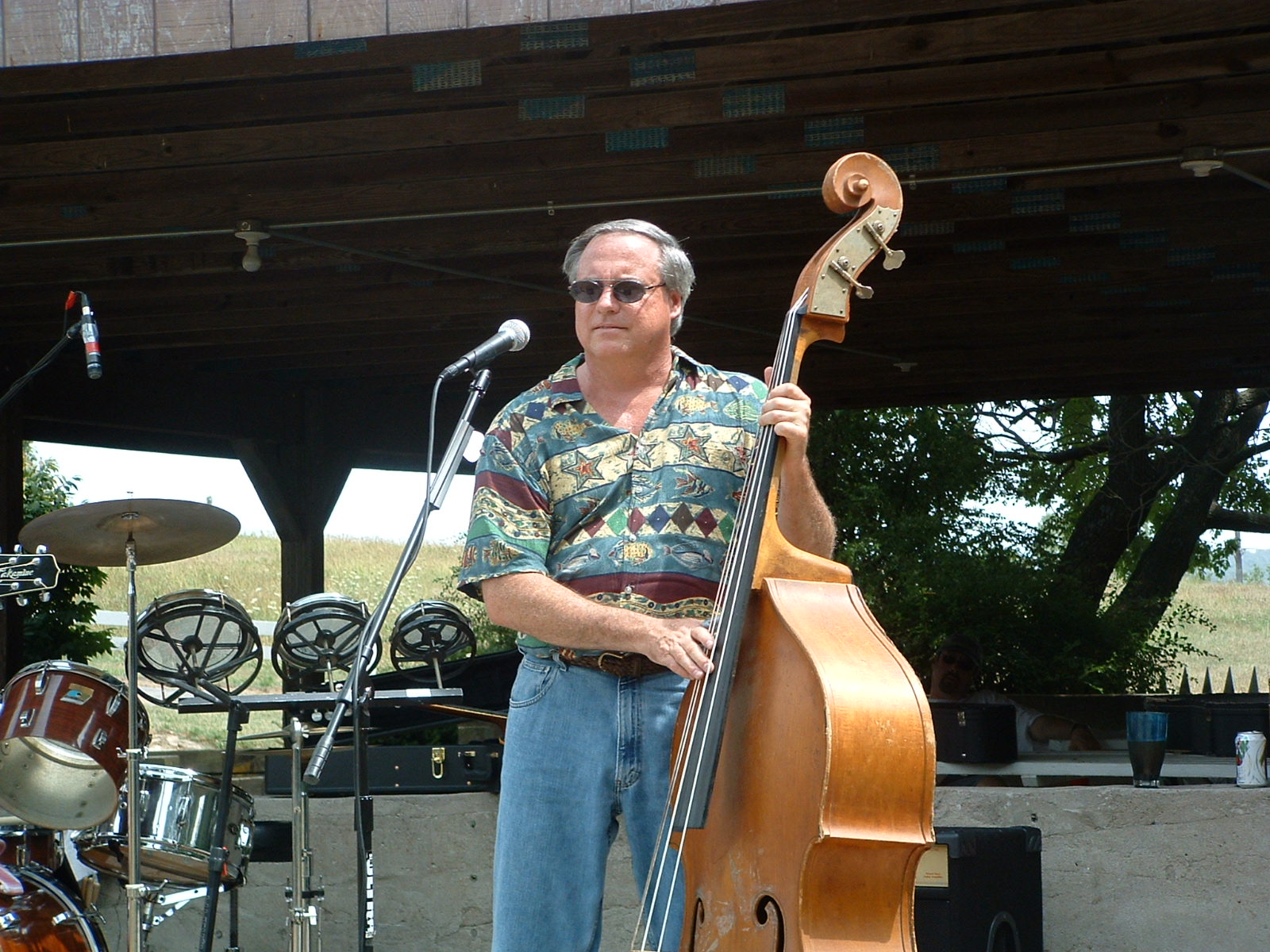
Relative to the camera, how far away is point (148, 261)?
5906mm

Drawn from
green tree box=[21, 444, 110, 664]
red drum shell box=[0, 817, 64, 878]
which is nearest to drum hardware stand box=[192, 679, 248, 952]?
red drum shell box=[0, 817, 64, 878]

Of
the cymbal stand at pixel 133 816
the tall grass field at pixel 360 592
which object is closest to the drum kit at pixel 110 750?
the cymbal stand at pixel 133 816

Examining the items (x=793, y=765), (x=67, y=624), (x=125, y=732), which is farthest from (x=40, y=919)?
(x=67, y=624)

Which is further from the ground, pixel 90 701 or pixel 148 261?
pixel 148 261

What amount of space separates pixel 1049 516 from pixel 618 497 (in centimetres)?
1066

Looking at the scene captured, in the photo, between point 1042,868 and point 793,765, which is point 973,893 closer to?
point 1042,868

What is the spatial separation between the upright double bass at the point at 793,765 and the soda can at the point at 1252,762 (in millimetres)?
3043

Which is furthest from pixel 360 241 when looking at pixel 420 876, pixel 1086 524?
pixel 1086 524

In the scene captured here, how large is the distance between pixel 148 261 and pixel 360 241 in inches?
38.2

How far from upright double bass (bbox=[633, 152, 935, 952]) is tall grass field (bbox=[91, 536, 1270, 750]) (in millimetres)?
12164

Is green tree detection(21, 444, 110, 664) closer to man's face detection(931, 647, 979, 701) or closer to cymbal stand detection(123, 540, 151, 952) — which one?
cymbal stand detection(123, 540, 151, 952)

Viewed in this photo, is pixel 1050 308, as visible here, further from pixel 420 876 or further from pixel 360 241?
pixel 420 876

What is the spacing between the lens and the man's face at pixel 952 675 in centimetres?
668

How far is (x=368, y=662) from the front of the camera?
3164mm
